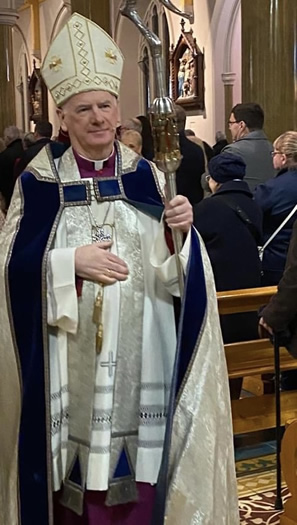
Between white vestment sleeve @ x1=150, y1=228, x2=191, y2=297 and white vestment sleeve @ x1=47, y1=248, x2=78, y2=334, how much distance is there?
24 centimetres

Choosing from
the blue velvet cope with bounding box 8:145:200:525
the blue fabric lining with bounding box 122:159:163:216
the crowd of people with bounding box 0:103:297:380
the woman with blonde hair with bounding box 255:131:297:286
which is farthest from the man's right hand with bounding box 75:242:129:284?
the woman with blonde hair with bounding box 255:131:297:286

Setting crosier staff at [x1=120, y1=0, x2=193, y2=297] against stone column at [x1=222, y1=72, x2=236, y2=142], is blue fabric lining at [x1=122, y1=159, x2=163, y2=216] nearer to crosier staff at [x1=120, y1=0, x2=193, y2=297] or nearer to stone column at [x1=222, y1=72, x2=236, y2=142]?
crosier staff at [x1=120, y1=0, x2=193, y2=297]

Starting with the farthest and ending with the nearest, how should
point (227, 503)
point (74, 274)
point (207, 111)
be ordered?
1. point (207, 111)
2. point (227, 503)
3. point (74, 274)

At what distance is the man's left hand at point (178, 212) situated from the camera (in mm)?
2256

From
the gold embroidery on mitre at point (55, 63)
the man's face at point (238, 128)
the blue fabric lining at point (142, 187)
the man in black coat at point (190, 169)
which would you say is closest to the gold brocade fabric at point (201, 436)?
the blue fabric lining at point (142, 187)

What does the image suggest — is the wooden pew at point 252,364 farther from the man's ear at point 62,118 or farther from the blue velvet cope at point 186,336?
the man's ear at point 62,118

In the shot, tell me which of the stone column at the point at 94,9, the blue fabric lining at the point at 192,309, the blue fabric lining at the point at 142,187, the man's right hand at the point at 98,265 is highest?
the stone column at the point at 94,9

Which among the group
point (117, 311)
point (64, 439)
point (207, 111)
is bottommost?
point (64, 439)

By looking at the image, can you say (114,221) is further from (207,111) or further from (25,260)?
(207,111)

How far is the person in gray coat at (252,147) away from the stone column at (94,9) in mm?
5154

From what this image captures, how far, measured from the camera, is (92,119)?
234cm

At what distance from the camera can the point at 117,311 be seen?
2410 mm

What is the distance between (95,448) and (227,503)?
485 mm

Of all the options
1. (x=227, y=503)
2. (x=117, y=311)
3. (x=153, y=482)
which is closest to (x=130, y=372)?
(x=117, y=311)
